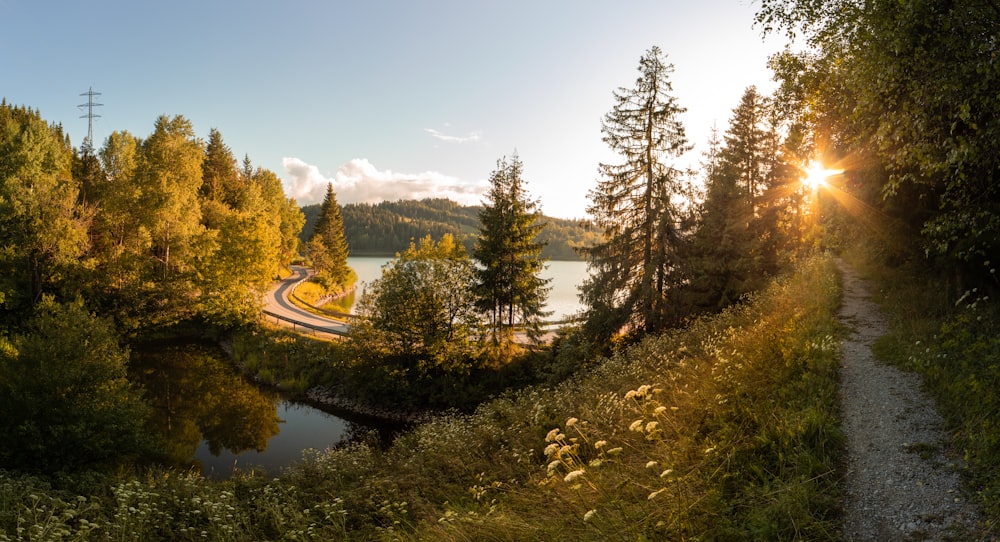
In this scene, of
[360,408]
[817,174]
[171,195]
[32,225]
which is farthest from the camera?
[171,195]

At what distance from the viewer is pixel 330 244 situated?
187 feet

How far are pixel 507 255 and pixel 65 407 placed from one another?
54.4ft

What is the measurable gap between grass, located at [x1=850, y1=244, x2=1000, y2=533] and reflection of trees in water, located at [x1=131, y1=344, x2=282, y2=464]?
63.1 ft

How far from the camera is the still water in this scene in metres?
16.5

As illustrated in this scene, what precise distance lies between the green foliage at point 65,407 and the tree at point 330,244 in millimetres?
43457

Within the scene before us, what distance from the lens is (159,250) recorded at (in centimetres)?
3347

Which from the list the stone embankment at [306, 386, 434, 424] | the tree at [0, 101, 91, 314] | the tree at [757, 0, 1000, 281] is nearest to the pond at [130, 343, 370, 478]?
the stone embankment at [306, 386, 434, 424]

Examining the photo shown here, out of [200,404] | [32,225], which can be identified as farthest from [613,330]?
[32,225]

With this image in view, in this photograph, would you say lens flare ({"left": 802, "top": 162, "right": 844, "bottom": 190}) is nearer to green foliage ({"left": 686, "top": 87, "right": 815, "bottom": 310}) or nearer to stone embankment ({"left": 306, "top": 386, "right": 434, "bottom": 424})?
green foliage ({"left": 686, "top": 87, "right": 815, "bottom": 310})

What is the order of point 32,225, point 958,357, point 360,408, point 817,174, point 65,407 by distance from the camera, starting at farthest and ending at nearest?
point 32,225, point 360,408, point 817,174, point 65,407, point 958,357

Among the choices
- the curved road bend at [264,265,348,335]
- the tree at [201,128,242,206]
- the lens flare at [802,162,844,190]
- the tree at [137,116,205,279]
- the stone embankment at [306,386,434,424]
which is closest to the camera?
the lens flare at [802,162,844,190]

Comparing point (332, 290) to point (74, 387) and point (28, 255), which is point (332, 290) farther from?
point (74, 387)

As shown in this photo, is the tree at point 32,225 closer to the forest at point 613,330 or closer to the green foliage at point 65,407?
the forest at point 613,330

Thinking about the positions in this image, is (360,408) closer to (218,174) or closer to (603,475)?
(603,475)
